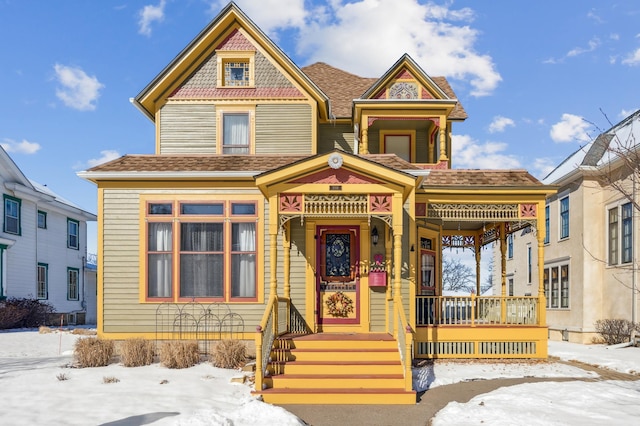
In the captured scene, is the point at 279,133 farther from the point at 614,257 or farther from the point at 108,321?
the point at 614,257

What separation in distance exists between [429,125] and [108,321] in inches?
429

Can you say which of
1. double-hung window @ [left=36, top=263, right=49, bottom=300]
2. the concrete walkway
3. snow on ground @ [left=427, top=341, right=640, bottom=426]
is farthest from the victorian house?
double-hung window @ [left=36, top=263, right=49, bottom=300]

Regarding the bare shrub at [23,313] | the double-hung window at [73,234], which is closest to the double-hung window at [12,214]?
the bare shrub at [23,313]

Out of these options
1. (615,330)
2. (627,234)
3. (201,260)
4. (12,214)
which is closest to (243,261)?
(201,260)

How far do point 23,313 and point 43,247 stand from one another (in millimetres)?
4656

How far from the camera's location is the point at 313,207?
35.1ft

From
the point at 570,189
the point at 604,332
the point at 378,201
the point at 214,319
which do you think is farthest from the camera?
the point at 570,189

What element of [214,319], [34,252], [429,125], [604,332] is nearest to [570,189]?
[604,332]

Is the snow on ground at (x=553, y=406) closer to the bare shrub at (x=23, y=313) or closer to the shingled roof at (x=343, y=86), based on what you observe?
the shingled roof at (x=343, y=86)

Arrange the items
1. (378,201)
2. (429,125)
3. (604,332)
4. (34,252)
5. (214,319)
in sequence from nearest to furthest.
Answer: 1. (378,201)
2. (214,319)
3. (429,125)
4. (604,332)
5. (34,252)

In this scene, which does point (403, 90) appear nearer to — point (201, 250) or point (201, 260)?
point (201, 250)

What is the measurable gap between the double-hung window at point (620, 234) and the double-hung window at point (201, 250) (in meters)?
13.2

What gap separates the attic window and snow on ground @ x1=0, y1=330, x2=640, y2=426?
8.11 m

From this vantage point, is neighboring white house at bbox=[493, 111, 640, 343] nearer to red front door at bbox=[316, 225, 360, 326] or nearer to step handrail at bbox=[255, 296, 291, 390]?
red front door at bbox=[316, 225, 360, 326]
